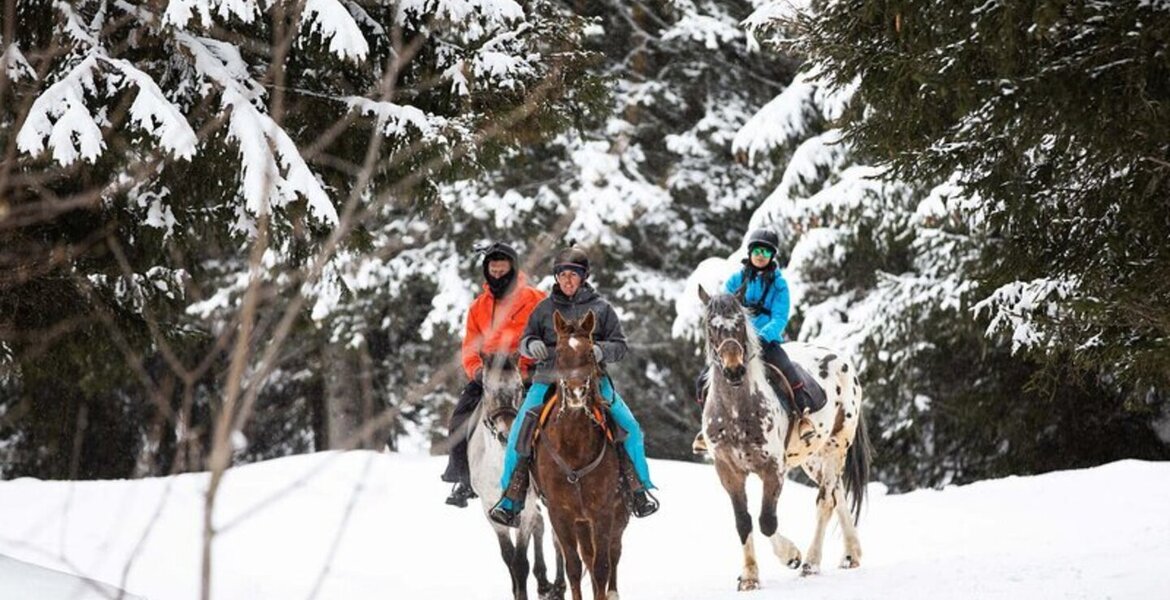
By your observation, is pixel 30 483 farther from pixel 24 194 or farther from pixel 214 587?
pixel 24 194

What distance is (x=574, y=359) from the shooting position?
7805 mm

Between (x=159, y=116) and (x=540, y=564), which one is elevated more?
(x=159, y=116)

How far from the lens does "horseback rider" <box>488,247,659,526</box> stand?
8.30 m

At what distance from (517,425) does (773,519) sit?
7.73 feet

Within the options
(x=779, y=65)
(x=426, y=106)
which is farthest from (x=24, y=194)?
(x=779, y=65)

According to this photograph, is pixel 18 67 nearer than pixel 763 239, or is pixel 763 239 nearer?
pixel 18 67

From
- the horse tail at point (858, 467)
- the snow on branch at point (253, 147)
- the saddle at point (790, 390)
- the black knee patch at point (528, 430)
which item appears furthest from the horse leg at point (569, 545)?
the horse tail at point (858, 467)

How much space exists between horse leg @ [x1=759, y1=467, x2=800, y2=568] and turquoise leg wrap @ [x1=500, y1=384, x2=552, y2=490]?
7.27ft

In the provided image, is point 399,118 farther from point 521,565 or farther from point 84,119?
point 521,565

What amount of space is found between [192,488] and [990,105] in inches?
420

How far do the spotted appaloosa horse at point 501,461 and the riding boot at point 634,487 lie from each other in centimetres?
99

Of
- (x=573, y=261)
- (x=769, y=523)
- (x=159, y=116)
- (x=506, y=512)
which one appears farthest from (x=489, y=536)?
(x=159, y=116)

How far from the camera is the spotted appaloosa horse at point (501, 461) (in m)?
9.06

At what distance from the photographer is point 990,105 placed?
683 centimetres
